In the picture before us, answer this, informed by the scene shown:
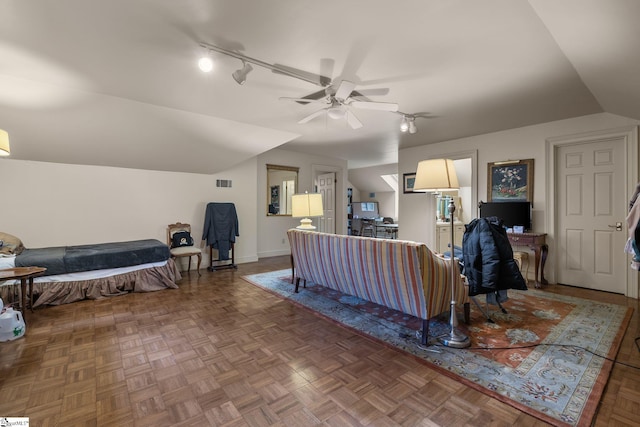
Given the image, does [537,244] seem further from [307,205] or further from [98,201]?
[98,201]

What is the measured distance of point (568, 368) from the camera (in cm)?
199

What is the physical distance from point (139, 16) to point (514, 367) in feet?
10.9

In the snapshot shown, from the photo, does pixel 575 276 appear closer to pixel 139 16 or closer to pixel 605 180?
pixel 605 180

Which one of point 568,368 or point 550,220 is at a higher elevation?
point 550,220

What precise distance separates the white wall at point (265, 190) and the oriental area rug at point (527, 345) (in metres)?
2.84

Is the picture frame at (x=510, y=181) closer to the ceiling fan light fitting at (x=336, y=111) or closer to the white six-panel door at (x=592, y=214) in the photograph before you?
the white six-panel door at (x=592, y=214)

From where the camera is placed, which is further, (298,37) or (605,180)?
(605,180)

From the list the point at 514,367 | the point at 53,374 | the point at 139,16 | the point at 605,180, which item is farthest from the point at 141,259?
the point at 605,180

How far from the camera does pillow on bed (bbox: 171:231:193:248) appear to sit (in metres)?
4.75

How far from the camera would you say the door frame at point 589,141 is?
3.57 meters

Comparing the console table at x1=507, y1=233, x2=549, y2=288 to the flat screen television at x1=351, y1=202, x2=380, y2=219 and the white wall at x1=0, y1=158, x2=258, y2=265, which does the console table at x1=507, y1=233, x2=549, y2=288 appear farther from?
the flat screen television at x1=351, y1=202, x2=380, y2=219

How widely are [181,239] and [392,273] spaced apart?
3692 mm

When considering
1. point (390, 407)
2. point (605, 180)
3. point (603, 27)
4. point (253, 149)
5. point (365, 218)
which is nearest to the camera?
point (390, 407)

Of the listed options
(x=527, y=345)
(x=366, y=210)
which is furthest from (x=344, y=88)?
(x=366, y=210)
